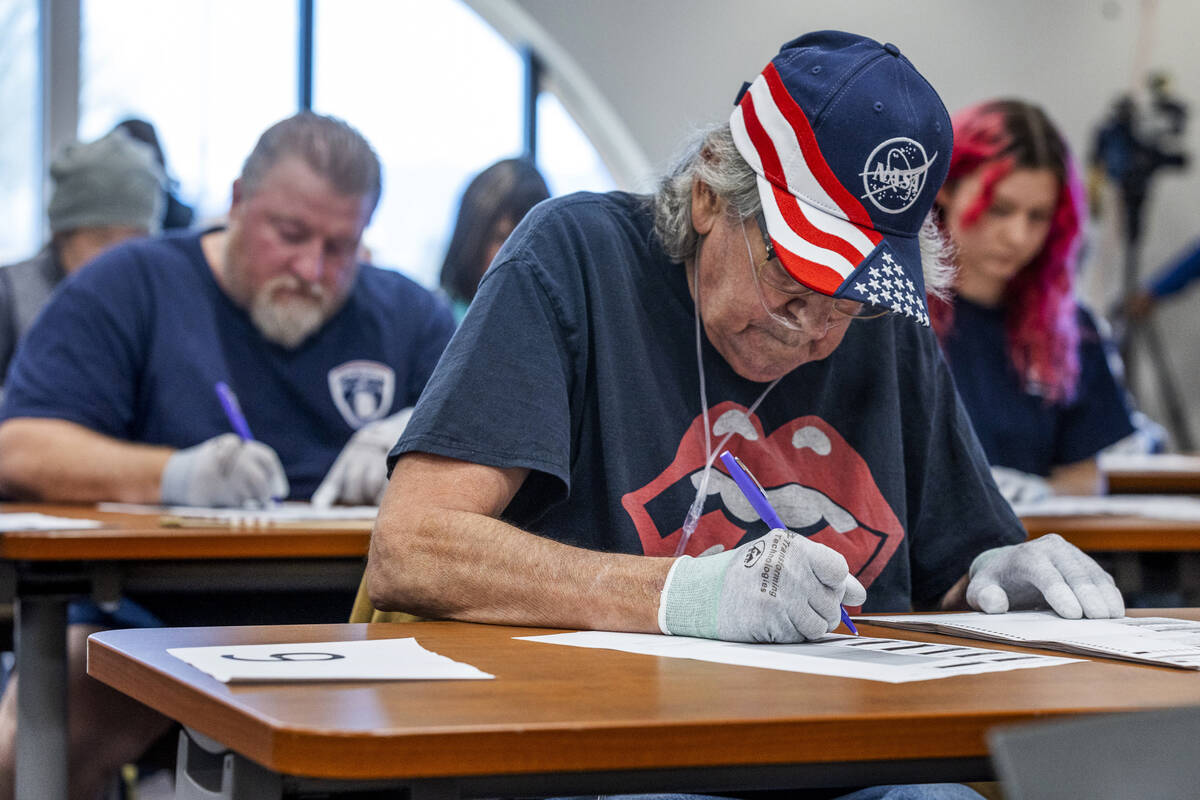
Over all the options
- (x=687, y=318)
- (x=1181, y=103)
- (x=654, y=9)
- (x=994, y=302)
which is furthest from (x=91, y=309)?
(x=1181, y=103)

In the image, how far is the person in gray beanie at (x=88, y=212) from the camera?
3.16 metres

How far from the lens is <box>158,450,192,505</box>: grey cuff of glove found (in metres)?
1.92

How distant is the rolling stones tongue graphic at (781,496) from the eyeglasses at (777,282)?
0.37ft

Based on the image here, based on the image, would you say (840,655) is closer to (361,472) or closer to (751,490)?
(751,490)

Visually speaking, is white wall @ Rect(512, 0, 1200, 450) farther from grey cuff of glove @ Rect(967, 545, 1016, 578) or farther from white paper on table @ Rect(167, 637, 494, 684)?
white paper on table @ Rect(167, 637, 494, 684)

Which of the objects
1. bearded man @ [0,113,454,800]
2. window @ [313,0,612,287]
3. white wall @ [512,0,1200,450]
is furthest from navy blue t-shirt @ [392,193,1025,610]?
white wall @ [512,0,1200,450]

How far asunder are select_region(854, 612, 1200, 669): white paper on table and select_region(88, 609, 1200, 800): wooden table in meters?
0.11

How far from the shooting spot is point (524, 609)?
1.00m

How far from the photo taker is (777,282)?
1197 millimetres

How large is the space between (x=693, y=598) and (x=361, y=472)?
1.13m

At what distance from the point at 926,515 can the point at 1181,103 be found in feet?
19.3

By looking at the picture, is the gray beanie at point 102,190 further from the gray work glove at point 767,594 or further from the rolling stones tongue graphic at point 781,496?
the gray work glove at point 767,594

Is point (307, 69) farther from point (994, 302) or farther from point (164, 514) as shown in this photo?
point (164, 514)

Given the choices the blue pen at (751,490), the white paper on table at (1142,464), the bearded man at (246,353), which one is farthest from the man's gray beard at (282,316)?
the white paper on table at (1142,464)
